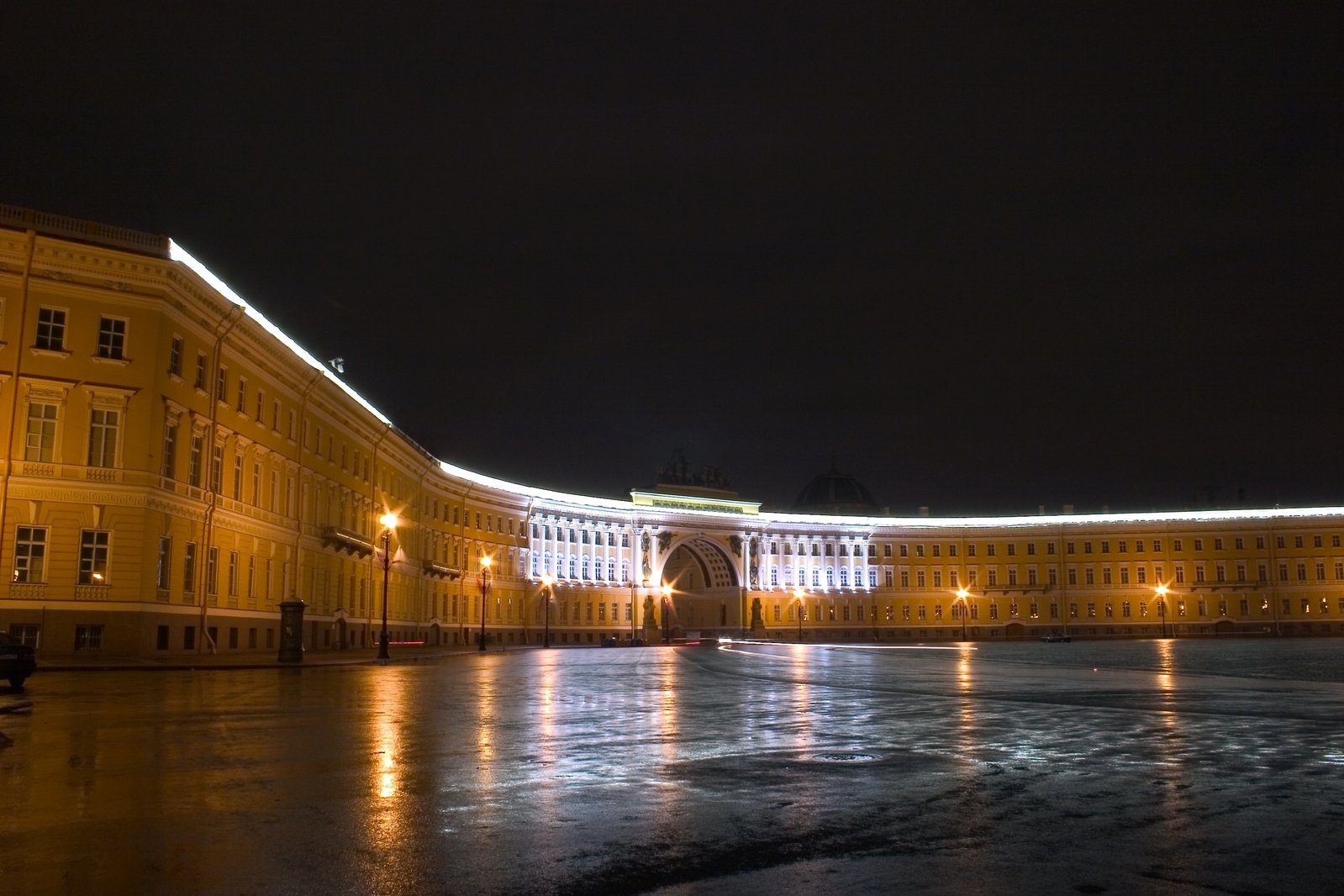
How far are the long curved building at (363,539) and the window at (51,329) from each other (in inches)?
2.7

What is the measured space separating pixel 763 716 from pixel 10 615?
2673cm

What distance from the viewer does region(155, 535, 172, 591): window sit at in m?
36.9

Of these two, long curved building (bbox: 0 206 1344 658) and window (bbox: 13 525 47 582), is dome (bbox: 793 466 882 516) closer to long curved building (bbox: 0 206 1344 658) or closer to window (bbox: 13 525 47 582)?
long curved building (bbox: 0 206 1344 658)

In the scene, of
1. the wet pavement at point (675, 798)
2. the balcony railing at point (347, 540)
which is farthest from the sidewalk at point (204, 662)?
the wet pavement at point (675, 798)

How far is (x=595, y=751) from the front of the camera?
12336 millimetres

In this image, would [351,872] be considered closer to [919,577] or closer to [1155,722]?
[1155,722]

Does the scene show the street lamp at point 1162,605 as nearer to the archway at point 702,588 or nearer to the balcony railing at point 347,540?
the archway at point 702,588

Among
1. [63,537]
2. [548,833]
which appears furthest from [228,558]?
→ [548,833]

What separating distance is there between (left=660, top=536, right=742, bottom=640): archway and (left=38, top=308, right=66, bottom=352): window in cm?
9523

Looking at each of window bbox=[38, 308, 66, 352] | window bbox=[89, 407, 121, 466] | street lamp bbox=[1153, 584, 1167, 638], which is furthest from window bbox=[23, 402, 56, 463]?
street lamp bbox=[1153, 584, 1167, 638]

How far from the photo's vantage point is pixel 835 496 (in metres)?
166

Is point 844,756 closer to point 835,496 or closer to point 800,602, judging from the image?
point 800,602

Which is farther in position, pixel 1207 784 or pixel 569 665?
pixel 569 665

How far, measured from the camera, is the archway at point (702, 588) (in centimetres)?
13375
